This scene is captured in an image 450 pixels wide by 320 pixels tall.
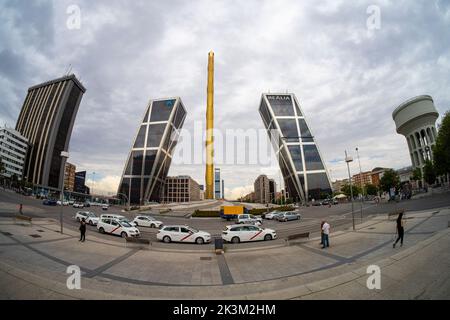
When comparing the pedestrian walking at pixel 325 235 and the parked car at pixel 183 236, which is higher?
the pedestrian walking at pixel 325 235

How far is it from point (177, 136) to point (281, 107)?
64.1 meters

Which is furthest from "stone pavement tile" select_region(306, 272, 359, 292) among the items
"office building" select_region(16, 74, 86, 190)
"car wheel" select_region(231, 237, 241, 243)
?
"office building" select_region(16, 74, 86, 190)

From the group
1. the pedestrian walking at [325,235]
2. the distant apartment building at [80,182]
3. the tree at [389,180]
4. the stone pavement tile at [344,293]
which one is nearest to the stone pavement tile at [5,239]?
the stone pavement tile at [344,293]

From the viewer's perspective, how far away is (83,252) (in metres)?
11.8

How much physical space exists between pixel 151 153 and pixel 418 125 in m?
123

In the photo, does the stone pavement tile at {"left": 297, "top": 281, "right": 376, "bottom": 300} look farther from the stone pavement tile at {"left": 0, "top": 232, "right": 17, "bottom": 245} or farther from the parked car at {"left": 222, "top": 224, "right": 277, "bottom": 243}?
the stone pavement tile at {"left": 0, "top": 232, "right": 17, "bottom": 245}

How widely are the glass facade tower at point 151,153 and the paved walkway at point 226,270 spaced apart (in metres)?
92.0

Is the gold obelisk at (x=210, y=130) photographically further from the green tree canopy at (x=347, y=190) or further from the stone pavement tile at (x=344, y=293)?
the stone pavement tile at (x=344, y=293)

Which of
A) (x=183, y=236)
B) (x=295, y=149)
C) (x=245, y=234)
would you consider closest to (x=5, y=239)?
(x=183, y=236)

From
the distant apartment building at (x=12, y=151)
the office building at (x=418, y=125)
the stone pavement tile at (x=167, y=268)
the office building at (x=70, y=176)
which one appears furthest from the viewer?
the office building at (x=70, y=176)

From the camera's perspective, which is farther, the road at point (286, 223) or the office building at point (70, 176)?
the office building at point (70, 176)

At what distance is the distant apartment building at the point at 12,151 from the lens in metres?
91.6

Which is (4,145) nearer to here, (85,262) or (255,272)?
(85,262)
